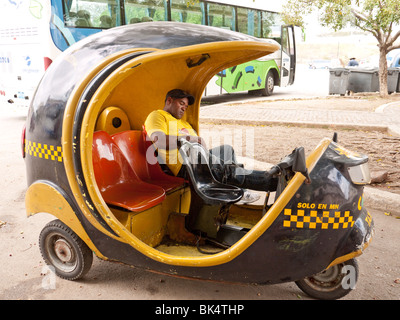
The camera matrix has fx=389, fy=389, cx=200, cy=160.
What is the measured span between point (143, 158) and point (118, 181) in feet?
1.21

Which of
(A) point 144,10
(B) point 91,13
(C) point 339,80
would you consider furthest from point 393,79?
(B) point 91,13

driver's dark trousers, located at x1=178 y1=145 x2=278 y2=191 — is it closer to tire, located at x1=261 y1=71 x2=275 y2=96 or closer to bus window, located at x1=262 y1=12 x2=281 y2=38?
tire, located at x1=261 y1=71 x2=275 y2=96

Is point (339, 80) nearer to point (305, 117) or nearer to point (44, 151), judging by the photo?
point (305, 117)

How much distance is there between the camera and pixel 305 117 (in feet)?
31.2

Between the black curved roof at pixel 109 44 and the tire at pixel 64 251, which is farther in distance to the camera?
the tire at pixel 64 251

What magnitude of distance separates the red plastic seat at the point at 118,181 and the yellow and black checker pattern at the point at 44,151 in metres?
0.42

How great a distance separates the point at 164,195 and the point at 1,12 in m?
8.71

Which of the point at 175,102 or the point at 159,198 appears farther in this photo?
the point at 175,102

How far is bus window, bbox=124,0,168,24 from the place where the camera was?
386 inches

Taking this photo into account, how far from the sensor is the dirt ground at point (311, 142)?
5120mm

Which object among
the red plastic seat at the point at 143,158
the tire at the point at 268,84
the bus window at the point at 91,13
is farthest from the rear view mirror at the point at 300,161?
the tire at the point at 268,84

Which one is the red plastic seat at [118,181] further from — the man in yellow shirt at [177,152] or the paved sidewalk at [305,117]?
the paved sidewalk at [305,117]

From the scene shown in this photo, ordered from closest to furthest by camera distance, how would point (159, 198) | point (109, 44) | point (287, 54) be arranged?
point (109, 44), point (159, 198), point (287, 54)

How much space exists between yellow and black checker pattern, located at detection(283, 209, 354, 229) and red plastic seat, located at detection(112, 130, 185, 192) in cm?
121
